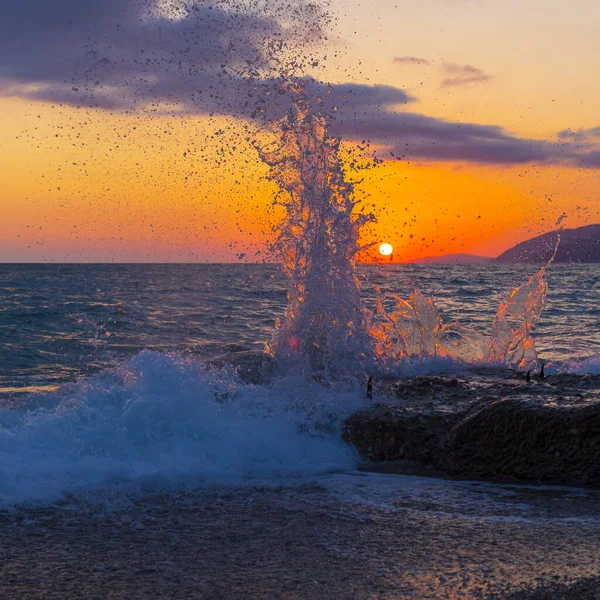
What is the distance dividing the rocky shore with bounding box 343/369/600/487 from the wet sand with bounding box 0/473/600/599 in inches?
12.8

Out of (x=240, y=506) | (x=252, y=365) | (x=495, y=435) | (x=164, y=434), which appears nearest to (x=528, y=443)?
(x=495, y=435)

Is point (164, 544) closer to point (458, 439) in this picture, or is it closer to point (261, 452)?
point (261, 452)

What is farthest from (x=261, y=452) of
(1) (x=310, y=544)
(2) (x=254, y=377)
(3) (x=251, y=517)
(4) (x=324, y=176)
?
(4) (x=324, y=176)

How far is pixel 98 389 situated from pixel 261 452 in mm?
1654

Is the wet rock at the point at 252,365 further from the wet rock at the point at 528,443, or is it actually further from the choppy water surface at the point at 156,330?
the wet rock at the point at 528,443

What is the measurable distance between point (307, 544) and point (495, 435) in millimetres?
2218

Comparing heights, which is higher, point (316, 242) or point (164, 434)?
point (316, 242)

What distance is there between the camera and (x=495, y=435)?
5.16 meters

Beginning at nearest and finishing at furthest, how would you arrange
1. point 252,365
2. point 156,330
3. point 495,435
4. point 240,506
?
point 240,506
point 495,435
point 252,365
point 156,330

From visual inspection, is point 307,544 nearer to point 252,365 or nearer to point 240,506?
point 240,506

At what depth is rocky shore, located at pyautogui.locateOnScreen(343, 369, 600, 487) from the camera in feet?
15.9

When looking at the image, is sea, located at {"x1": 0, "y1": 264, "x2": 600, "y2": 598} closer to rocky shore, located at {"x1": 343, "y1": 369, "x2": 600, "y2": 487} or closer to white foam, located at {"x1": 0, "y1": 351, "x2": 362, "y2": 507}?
white foam, located at {"x1": 0, "y1": 351, "x2": 362, "y2": 507}

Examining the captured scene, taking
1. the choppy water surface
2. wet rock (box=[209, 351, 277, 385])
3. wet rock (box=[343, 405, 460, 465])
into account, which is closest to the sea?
wet rock (box=[343, 405, 460, 465])

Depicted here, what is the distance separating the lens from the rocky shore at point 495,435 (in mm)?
4855
